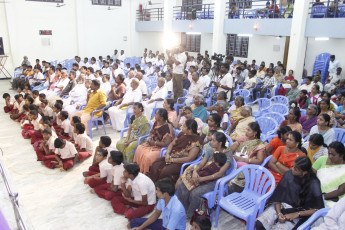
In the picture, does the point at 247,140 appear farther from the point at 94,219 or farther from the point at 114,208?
the point at 94,219

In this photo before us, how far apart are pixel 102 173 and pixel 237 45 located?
1230cm

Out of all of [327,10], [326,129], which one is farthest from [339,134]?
[327,10]

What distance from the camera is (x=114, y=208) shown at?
3572 mm

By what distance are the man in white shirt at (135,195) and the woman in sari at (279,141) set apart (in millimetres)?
1560

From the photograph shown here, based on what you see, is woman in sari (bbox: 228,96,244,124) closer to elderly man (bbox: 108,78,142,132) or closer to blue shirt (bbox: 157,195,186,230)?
elderly man (bbox: 108,78,142,132)

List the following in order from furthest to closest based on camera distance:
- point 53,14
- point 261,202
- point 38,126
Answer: point 53,14 < point 38,126 < point 261,202

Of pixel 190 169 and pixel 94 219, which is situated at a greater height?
pixel 190 169

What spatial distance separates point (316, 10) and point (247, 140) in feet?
23.2

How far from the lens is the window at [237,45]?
14.2 metres

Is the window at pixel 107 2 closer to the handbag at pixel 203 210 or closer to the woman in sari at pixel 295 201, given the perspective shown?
the handbag at pixel 203 210

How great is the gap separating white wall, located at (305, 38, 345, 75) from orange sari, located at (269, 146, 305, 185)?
354 inches

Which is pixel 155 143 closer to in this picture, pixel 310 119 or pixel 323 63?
pixel 310 119

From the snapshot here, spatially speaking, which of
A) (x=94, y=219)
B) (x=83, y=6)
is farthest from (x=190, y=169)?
(x=83, y=6)

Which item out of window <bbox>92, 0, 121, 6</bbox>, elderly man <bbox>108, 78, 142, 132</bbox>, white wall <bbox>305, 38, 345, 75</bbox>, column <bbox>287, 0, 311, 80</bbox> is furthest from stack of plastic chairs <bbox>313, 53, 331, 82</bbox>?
window <bbox>92, 0, 121, 6</bbox>
